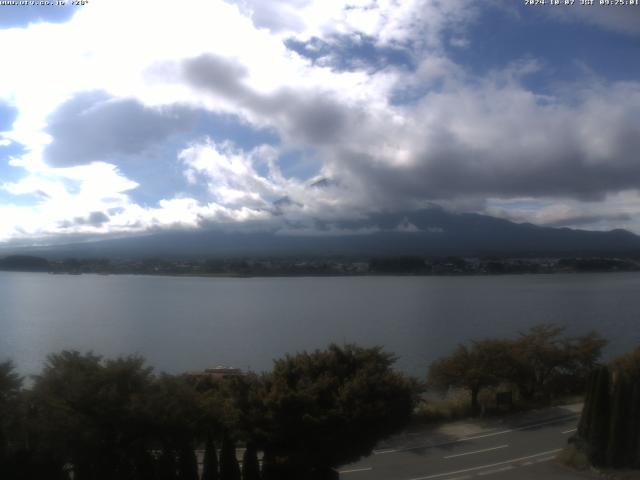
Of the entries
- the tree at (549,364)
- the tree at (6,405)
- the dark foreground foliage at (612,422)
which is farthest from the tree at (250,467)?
the tree at (549,364)

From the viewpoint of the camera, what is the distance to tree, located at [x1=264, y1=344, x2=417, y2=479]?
27.8 ft

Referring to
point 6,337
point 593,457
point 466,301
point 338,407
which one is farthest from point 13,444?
point 466,301

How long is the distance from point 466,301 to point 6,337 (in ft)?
115

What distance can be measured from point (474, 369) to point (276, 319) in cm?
2450

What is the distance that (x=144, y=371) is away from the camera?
8883 millimetres

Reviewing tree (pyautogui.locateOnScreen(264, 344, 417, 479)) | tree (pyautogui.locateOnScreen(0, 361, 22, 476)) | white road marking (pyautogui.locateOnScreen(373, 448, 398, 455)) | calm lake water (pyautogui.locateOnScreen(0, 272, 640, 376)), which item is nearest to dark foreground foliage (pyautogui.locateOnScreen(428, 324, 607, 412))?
calm lake water (pyautogui.locateOnScreen(0, 272, 640, 376))

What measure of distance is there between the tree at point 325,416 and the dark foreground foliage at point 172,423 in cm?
1

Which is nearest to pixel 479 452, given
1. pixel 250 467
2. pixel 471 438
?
pixel 471 438

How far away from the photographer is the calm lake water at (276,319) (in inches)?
1089

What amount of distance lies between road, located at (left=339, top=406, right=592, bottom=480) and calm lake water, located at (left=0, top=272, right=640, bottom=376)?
610 centimetres

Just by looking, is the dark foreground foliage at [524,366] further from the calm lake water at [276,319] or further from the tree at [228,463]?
the tree at [228,463]

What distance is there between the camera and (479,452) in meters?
11.4

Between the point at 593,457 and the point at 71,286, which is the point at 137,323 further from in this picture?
the point at 71,286

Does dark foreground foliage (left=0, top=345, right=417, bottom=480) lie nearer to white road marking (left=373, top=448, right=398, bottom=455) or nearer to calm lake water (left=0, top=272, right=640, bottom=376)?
white road marking (left=373, top=448, right=398, bottom=455)
